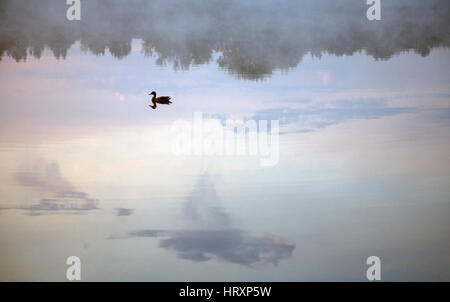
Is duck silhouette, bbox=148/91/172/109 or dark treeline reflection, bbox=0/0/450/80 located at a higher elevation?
dark treeline reflection, bbox=0/0/450/80

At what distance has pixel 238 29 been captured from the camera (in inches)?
211

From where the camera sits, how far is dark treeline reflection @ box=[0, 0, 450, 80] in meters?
5.31

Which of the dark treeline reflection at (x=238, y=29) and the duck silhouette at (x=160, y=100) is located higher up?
the dark treeline reflection at (x=238, y=29)

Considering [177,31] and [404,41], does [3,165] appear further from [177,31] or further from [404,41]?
[404,41]

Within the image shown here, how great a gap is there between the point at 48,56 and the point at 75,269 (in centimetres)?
167

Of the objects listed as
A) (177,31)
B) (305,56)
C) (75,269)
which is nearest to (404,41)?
(305,56)

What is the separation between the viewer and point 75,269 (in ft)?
17.2

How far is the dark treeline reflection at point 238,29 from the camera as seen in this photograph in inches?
209

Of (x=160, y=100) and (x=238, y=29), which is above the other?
(x=238, y=29)

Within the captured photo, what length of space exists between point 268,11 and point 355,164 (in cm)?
138
